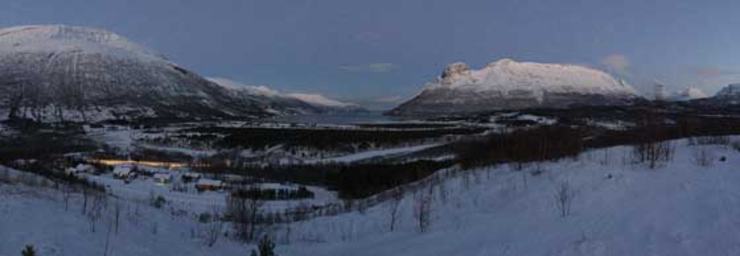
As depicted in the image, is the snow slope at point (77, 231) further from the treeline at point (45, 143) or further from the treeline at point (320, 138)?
the treeline at point (320, 138)

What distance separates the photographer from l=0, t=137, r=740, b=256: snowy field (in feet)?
33.5

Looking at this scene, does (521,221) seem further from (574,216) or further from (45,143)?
(45,143)

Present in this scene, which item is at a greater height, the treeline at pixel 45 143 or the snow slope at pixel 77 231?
the snow slope at pixel 77 231

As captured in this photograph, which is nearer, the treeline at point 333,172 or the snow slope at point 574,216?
the snow slope at point 574,216

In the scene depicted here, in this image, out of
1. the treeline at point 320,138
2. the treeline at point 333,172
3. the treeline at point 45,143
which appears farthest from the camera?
the treeline at point 320,138

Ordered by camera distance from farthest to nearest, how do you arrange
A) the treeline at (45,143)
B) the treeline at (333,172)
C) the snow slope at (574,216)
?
1. the treeline at (45,143)
2. the treeline at (333,172)
3. the snow slope at (574,216)

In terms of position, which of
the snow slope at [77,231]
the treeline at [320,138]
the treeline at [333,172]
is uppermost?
the snow slope at [77,231]

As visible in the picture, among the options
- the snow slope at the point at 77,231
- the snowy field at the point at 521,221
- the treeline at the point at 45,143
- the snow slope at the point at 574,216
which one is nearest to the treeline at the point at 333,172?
the treeline at the point at 45,143

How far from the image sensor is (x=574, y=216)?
488 inches

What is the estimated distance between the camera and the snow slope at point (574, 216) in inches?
401

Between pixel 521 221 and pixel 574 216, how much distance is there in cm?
107

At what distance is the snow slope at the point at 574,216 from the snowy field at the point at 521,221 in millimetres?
27

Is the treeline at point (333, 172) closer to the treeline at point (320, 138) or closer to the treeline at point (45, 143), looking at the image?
the treeline at point (45, 143)

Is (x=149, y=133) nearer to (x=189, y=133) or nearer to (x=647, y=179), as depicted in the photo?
(x=189, y=133)
